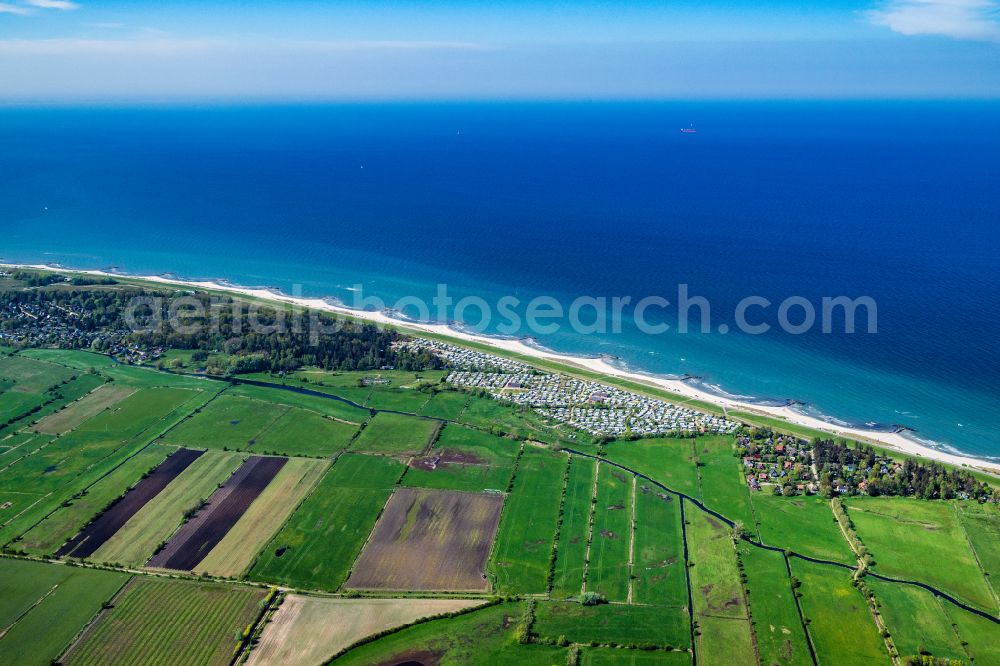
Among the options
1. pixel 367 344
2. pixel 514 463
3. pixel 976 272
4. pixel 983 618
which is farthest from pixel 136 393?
pixel 976 272

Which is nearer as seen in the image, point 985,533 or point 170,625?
point 170,625

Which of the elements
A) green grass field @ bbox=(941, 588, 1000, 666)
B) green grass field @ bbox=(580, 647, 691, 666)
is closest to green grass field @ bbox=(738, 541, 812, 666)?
green grass field @ bbox=(580, 647, 691, 666)

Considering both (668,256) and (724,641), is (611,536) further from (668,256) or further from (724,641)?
(668,256)

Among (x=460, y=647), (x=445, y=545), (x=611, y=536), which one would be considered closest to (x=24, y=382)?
(x=445, y=545)

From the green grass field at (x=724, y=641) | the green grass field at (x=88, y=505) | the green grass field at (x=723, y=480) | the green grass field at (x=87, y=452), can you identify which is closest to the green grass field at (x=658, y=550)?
the green grass field at (x=724, y=641)

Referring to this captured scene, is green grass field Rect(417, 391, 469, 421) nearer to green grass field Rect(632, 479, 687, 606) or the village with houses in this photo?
the village with houses

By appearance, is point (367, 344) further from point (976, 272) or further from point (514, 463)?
point (976, 272)
